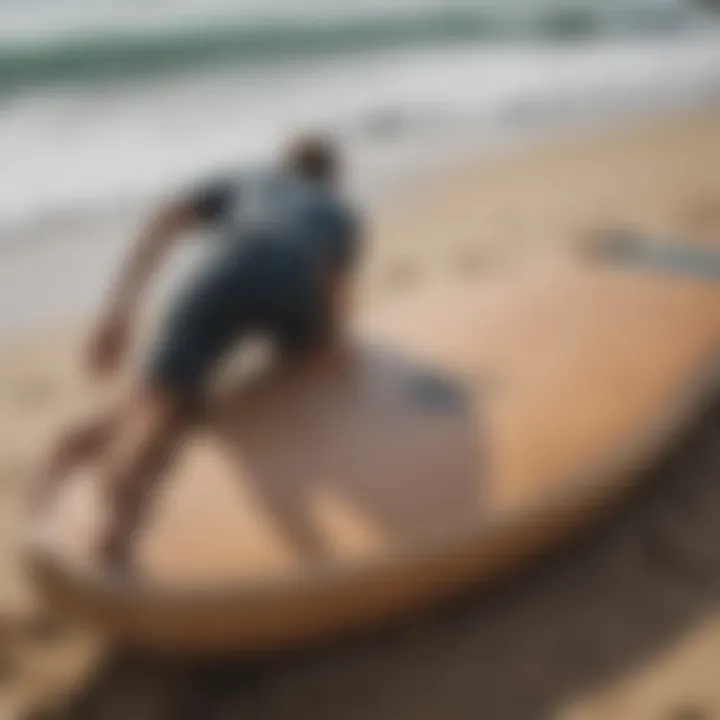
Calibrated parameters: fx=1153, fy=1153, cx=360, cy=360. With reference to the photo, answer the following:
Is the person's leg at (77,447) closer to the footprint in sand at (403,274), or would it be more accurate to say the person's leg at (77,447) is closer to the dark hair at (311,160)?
the dark hair at (311,160)

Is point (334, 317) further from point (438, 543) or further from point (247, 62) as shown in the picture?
point (247, 62)

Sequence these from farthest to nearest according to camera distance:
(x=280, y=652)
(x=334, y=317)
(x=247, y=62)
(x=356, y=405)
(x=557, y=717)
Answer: (x=247, y=62)
(x=334, y=317)
(x=356, y=405)
(x=280, y=652)
(x=557, y=717)

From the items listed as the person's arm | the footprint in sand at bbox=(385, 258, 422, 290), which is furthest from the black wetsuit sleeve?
the footprint in sand at bbox=(385, 258, 422, 290)

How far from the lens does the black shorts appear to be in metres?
2.13

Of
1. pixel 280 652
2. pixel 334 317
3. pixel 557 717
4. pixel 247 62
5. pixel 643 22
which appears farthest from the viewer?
pixel 643 22

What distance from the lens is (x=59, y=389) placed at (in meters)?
2.95

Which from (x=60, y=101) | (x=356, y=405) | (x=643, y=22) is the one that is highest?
(x=356, y=405)

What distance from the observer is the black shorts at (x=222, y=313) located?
213cm

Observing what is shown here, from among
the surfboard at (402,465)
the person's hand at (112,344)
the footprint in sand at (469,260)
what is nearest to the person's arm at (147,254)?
the person's hand at (112,344)

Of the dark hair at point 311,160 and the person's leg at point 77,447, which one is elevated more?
the dark hair at point 311,160

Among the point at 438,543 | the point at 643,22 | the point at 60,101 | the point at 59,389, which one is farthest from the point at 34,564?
the point at 643,22

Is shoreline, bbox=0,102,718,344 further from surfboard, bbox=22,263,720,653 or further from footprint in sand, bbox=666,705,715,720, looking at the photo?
footprint in sand, bbox=666,705,715,720

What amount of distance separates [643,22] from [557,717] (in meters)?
7.37

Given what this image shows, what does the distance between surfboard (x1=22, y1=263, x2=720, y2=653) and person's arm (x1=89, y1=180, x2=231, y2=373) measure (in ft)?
1.10
